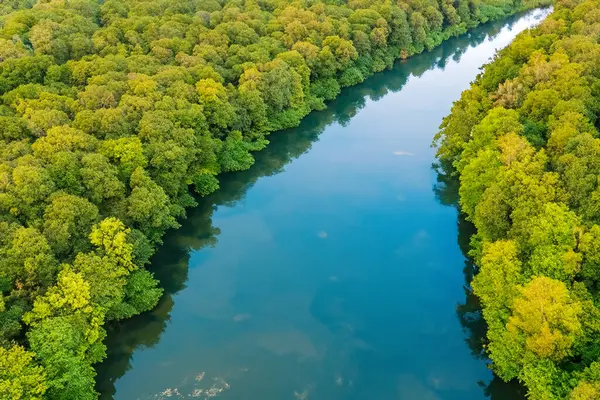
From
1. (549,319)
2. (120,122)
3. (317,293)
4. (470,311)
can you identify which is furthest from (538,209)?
(120,122)

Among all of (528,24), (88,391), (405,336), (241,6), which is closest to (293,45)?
(241,6)

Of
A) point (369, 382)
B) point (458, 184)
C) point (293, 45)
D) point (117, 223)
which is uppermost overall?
point (293, 45)

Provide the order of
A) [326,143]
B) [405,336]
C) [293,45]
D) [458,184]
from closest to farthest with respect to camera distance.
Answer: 1. [405,336]
2. [458,184]
3. [326,143]
4. [293,45]

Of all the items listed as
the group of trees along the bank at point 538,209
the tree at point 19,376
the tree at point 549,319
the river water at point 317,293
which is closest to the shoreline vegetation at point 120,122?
the tree at point 19,376

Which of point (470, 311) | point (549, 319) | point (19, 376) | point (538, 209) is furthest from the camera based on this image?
point (470, 311)

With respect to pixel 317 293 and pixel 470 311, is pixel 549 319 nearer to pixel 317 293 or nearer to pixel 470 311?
pixel 470 311

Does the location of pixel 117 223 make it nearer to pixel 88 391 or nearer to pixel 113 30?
→ pixel 88 391

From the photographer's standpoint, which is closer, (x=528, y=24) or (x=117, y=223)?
(x=117, y=223)
